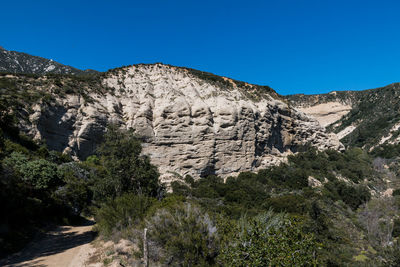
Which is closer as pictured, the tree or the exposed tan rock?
the tree

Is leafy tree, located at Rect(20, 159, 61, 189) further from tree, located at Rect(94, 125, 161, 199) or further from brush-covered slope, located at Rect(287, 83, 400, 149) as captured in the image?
brush-covered slope, located at Rect(287, 83, 400, 149)

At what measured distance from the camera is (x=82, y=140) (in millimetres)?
29531

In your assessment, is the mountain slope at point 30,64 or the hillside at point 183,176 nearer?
the hillside at point 183,176

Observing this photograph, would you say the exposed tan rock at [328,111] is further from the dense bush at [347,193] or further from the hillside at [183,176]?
the dense bush at [347,193]

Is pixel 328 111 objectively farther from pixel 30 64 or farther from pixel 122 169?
pixel 30 64

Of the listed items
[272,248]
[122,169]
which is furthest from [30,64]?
[272,248]

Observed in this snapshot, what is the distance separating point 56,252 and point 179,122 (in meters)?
25.9

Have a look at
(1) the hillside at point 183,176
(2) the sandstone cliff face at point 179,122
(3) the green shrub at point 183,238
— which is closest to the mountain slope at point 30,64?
(2) the sandstone cliff face at point 179,122

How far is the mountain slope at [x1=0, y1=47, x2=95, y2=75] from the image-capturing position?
76125 mm

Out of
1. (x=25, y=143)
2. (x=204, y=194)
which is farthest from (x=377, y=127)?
(x=25, y=143)

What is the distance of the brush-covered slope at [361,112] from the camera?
72688 mm

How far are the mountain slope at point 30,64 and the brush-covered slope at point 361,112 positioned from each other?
85.2 meters

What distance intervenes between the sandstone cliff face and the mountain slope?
54873mm

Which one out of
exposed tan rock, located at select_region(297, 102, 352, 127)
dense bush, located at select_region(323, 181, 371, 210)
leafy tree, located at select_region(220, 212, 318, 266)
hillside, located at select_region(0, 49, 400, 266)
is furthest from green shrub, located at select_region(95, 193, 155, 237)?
exposed tan rock, located at select_region(297, 102, 352, 127)
